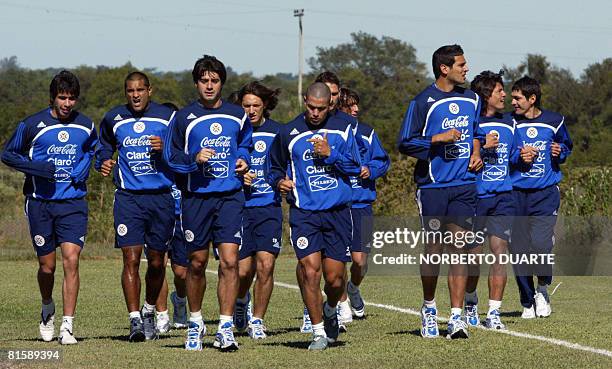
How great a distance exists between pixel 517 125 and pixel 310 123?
4112 mm

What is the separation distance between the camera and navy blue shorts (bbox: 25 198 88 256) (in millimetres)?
12453

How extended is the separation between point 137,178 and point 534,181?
4.71 meters

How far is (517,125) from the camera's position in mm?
14781

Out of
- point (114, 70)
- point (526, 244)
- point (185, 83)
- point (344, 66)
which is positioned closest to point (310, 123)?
point (526, 244)

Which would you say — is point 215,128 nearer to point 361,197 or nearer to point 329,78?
point 329,78

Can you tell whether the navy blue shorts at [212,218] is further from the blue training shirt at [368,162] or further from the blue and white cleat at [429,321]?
the blue training shirt at [368,162]

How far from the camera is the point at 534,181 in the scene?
48.5 ft

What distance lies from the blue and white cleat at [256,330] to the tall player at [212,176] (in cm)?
122

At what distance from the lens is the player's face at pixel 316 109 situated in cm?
1120

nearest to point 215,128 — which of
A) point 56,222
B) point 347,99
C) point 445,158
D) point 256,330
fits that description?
point 56,222

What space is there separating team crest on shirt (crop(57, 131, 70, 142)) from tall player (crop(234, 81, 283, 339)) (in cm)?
175

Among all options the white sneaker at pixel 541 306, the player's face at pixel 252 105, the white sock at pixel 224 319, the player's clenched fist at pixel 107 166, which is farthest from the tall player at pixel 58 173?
the white sneaker at pixel 541 306

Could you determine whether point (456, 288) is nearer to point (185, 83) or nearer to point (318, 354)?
point (318, 354)

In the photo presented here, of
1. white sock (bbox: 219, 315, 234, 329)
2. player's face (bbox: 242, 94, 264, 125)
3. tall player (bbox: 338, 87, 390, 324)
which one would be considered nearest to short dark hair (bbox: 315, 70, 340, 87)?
tall player (bbox: 338, 87, 390, 324)
